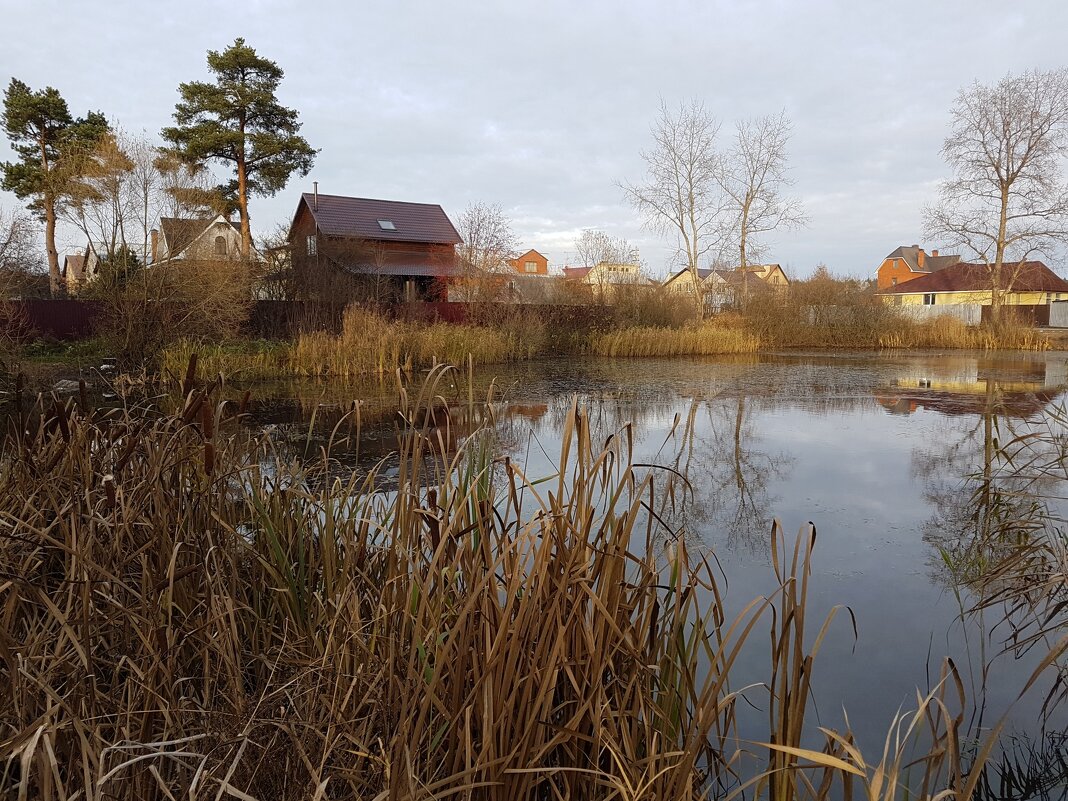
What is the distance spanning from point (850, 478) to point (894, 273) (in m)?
58.8

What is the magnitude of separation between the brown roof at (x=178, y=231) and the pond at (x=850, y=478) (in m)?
4.45

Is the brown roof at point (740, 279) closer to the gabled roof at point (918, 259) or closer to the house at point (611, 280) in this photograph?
the house at point (611, 280)

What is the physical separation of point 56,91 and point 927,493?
29.9 m

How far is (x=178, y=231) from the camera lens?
525 inches

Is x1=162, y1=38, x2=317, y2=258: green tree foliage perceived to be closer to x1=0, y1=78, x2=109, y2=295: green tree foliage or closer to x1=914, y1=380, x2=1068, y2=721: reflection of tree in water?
x1=0, y1=78, x2=109, y2=295: green tree foliage

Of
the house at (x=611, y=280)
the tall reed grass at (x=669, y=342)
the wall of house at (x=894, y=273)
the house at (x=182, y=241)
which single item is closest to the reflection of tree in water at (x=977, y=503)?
the tall reed grass at (x=669, y=342)

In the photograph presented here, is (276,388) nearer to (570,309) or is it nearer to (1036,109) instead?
(570,309)

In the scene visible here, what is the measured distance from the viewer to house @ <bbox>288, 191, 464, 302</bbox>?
17859mm

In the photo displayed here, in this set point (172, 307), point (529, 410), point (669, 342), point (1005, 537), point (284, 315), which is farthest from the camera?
point (669, 342)

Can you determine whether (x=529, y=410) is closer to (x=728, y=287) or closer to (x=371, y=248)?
(x=371, y=248)

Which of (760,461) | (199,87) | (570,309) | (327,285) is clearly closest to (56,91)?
(199,87)

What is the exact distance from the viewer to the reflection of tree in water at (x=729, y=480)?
4156 mm


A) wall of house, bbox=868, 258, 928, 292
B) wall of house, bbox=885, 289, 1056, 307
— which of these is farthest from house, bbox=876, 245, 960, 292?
wall of house, bbox=885, 289, 1056, 307

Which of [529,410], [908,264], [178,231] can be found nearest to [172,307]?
[178,231]
